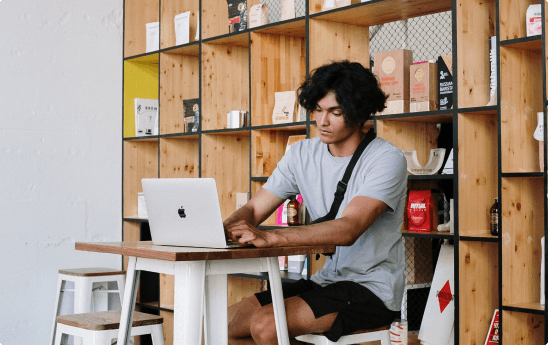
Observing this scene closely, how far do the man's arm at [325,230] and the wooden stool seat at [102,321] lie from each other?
3.47ft

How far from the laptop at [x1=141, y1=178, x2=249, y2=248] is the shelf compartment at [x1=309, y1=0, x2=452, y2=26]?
1.62 meters

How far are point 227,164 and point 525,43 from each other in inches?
80.6

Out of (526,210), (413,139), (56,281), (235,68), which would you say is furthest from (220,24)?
(526,210)

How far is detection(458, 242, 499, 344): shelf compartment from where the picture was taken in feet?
8.87

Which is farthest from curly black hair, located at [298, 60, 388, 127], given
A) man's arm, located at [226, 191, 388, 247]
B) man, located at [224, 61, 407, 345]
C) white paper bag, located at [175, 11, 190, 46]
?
white paper bag, located at [175, 11, 190, 46]

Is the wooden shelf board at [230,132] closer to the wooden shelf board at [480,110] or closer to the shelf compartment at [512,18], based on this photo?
the wooden shelf board at [480,110]

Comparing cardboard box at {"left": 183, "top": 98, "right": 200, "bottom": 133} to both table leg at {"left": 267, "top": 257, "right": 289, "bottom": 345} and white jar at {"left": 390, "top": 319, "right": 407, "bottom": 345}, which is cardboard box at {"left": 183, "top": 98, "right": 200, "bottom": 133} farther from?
table leg at {"left": 267, "top": 257, "right": 289, "bottom": 345}

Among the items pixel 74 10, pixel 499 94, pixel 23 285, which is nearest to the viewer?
pixel 499 94

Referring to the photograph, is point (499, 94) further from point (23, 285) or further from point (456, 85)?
point (23, 285)

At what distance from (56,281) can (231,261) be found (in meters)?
2.61

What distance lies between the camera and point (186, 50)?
4254 millimetres

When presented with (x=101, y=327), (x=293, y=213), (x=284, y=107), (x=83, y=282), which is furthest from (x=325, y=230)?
(x=83, y=282)

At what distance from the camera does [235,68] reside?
13.4 feet

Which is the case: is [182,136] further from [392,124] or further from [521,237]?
[521,237]
